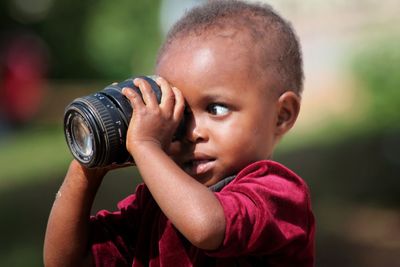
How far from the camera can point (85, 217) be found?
2143mm

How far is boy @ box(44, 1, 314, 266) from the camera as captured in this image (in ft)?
5.80

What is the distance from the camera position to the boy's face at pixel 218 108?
194 centimetres

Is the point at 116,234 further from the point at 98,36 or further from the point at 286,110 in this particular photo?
the point at 98,36

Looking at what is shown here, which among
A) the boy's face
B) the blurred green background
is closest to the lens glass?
the boy's face

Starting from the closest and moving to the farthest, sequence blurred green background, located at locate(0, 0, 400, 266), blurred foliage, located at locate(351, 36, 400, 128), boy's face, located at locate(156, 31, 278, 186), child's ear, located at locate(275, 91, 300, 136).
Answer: boy's face, located at locate(156, 31, 278, 186) → child's ear, located at locate(275, 91, 300, 136) → blurred green background, located at locate(0, 0, 400, 266) → blurred foliage, located at locate(351, 36, 400, 128)

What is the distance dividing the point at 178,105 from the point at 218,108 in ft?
0.37

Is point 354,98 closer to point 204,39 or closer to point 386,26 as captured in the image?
point 386,26

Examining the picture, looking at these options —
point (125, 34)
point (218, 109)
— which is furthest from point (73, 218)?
point (125, 34)

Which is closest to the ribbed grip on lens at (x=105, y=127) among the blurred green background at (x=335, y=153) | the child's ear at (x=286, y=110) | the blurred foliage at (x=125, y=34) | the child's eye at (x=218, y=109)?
the child's eye at (x=218, y=109)

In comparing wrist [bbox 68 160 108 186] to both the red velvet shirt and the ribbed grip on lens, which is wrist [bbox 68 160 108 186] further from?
the ribbed grip on lens

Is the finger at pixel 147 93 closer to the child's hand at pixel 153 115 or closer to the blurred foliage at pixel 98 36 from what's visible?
the child's hand at pixel 153 115

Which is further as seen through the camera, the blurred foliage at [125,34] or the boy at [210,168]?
the blurred foliage at [125,34]

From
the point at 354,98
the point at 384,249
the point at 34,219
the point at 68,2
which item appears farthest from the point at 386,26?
the point at 68,2

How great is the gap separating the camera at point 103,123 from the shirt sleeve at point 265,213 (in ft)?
0.89
